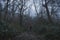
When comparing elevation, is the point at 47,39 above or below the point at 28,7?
below

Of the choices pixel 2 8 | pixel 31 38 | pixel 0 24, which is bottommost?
pixel 31 38

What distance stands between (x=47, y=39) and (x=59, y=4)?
842 cm

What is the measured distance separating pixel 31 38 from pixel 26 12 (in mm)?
13017

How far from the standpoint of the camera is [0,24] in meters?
13.8

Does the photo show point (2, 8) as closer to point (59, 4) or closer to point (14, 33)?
point (14, 33)

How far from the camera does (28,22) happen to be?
85.1ft

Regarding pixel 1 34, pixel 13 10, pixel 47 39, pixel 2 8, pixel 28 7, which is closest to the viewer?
pixel 1 34

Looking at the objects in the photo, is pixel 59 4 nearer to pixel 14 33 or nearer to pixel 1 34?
pixel 14 33

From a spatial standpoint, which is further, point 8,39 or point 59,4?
point 59,4

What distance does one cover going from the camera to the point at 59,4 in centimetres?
2170

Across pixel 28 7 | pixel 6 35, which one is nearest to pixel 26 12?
pixel 28 7

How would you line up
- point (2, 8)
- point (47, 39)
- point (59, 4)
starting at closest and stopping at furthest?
point (47, 39), point (2, 8), point (59, 4)

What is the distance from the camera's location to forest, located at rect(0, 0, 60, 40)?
14.6 metres

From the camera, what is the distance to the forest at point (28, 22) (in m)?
14.6
